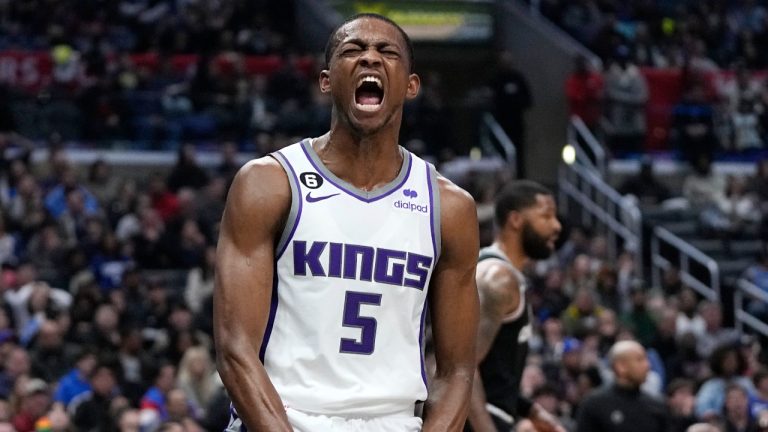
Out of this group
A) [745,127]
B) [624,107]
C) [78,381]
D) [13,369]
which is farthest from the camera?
[745,127]

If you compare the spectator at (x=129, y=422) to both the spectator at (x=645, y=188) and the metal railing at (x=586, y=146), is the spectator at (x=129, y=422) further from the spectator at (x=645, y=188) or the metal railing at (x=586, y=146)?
the metal railing at (x=586, y=146)

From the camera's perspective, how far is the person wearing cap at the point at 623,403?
10.8m

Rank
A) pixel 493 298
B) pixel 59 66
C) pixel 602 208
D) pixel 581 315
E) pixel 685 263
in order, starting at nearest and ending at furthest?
pixel 493 298 < pixel 581 315 < pixel 685 263 < pixel 59 66 < pixel 602 208

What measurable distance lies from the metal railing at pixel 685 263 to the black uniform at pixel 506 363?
11.1 metres

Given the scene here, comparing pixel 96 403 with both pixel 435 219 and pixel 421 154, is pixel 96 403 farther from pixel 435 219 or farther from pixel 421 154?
pixel 421 154

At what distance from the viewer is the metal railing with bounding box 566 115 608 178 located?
20.9 metres

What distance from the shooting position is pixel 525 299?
7566mm

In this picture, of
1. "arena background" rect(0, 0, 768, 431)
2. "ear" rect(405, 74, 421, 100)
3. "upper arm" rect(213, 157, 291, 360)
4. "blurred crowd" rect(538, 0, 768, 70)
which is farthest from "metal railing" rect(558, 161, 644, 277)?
"upper arm" rect(213, 157, 291, 360)

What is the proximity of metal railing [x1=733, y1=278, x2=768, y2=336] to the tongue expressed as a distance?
13981 mm

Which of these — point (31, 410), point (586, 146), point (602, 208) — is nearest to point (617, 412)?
point (31, 410)

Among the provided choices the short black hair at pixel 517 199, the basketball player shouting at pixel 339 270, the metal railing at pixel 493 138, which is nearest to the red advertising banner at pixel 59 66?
the metal railing at pixel 493 138

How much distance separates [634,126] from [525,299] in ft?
48.6

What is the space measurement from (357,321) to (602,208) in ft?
53.5

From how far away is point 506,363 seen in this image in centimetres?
751
